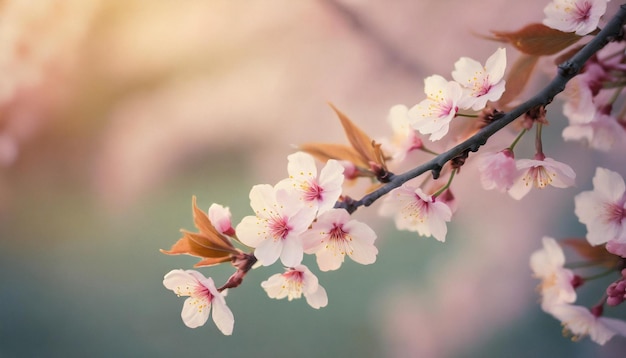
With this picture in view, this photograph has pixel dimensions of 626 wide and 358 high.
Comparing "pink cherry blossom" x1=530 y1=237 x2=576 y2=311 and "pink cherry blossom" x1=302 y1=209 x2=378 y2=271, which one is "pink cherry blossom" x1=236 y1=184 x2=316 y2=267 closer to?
"pink cherry blossom" x1=302 y1=209 x2=378 y2=271

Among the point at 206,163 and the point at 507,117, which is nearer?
the point at 507,117

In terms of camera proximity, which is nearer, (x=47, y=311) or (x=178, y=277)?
(x=178, y=277)

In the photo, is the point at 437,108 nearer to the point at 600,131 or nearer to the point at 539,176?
the point at 539,176

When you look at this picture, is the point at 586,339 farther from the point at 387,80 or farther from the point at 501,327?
the point at 387,80

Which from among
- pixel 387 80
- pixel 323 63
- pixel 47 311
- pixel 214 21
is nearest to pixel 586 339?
pixel 387 80

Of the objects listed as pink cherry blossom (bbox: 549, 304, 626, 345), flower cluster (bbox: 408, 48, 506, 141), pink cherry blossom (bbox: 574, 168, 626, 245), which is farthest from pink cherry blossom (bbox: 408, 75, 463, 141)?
pink cherry blossom (bbox: 549, 304, 626, 345)

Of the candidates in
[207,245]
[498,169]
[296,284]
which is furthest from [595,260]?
[207,245]

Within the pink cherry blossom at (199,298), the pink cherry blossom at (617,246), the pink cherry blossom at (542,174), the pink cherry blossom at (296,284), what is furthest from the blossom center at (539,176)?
the pink cherry blossom at (199,298)
